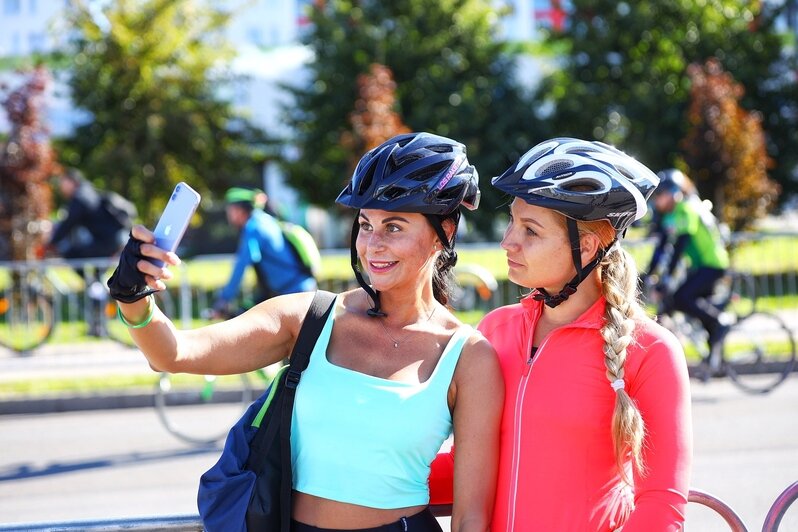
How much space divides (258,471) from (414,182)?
0.82 metres

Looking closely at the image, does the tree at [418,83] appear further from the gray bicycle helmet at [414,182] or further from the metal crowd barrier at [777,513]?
the gray bicycle helmet at [414,182]

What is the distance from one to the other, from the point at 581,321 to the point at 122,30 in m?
24.0

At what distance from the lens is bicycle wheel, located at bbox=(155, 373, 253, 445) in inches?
341

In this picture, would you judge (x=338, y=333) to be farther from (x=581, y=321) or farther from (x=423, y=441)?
(x=581, y=321)

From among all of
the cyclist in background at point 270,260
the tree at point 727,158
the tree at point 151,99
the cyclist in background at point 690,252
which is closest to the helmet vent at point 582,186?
the cyclist in background at point 270,260

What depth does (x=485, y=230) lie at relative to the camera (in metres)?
26.6

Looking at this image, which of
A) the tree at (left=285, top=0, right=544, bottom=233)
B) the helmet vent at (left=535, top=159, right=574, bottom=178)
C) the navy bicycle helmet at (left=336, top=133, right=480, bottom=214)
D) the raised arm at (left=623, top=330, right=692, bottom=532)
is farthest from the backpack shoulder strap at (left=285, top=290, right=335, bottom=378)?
the tree at (left=285, top=0, right=544, bottom=233)

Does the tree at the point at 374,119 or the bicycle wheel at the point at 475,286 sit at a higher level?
the tree at the point at 374,119

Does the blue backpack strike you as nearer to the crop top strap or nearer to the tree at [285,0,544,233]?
the crop top strap

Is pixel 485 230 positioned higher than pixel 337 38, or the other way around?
pixel 337 38

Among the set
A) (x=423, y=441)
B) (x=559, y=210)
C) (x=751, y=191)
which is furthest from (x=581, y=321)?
(x=751, y=191)

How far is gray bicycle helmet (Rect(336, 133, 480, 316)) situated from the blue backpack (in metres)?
0.34

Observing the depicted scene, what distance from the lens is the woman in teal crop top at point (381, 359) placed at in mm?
2371

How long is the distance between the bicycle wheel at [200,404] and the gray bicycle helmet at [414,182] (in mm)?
6204
